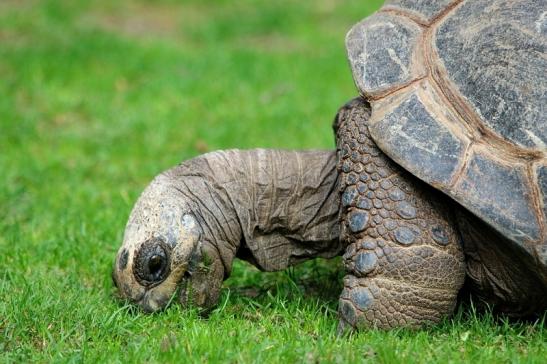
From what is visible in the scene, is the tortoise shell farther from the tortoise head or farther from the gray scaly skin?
the tortoise head

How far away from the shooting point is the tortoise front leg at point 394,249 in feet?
13.2

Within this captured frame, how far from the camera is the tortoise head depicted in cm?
430

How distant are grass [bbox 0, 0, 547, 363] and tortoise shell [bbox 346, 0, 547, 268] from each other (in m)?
0.67

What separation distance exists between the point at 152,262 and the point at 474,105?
1635 mm

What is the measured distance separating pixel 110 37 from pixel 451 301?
7078 mm

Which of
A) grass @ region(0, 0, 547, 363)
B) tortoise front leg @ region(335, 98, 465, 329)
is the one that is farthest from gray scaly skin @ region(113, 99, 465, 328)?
grass @ region(0, 0, 547, 363)

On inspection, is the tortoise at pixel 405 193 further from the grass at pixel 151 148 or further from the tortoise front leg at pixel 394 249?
the grass at pixel 151 148

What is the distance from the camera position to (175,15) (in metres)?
12.3

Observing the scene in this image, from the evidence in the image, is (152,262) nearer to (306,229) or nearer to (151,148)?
(306,229)

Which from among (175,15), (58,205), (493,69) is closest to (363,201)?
(493,69)

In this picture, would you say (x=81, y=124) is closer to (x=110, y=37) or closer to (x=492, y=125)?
(x=110, y=37)

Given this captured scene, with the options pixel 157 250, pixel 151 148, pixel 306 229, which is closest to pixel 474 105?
pixel 306 229

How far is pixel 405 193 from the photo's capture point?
13.3 feet

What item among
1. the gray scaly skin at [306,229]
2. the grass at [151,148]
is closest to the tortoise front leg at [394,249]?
the gray scaly skin at [306,229]
